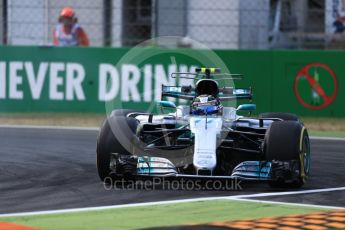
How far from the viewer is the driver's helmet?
9.56m

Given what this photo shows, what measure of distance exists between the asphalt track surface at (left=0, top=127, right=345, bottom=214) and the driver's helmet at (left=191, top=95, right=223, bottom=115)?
2.88 ft

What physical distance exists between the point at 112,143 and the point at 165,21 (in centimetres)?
882

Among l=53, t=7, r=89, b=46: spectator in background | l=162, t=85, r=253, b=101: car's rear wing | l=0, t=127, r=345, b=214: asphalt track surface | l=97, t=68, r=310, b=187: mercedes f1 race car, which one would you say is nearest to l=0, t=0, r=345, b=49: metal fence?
l=53, t=7, r=89, b=46: spectator in background

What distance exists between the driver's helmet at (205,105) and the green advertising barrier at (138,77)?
7.01 metres

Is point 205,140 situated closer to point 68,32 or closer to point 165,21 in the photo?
point 165,21

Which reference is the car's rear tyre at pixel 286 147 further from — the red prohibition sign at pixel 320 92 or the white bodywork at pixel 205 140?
the red prohibition sign at pixel 320 92

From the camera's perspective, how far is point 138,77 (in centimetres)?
1705

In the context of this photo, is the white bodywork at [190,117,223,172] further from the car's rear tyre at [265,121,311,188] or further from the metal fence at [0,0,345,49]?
the metal fence at [0,0,345,49]

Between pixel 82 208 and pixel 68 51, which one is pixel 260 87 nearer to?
pixel 68 51

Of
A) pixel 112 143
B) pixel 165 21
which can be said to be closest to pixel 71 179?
pixel 112 143

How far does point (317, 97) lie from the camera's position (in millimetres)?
16922

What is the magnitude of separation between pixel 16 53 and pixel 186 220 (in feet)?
35.4

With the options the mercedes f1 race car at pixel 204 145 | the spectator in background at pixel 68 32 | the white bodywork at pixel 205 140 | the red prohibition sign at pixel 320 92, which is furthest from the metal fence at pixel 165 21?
the white bodywork at pixel 205 140

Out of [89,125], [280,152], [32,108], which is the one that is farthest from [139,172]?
[32,108]
